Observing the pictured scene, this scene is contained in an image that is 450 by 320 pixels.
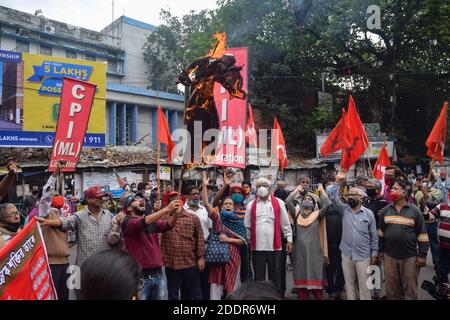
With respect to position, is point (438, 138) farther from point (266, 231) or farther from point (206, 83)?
point (206, 83)

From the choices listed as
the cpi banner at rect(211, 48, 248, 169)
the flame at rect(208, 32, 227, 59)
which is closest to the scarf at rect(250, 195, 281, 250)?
the cpi banner at rect(211, 48, 248, 169)

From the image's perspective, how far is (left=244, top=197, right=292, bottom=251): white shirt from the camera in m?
5.34

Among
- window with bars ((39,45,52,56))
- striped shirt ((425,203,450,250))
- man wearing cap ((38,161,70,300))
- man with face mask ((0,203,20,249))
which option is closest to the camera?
man with face mask ((0,203,20,249))

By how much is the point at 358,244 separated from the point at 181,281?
2.25 metres

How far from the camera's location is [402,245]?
465 centimetres

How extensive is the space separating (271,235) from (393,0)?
16.9 m

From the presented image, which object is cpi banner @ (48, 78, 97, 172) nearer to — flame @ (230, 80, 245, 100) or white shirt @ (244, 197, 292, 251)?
flame @ (230, 80, 245, 100)

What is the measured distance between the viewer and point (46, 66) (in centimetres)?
1641

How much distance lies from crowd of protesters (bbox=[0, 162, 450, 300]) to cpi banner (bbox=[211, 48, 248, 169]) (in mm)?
463

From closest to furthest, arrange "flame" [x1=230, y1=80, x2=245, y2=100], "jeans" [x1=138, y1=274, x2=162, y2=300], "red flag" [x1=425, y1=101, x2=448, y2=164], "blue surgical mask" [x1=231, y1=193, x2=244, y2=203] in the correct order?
"jeans" [x1=138, y1=274, x2=162, y2=300], "flame" [x1=230, y1=80, x2=245, y2=100], "blue surgical mask" [x1=231, y1=193, x2=244, y2=203], "red flag" [x1=425, y1=101, x2=448, y2=164]

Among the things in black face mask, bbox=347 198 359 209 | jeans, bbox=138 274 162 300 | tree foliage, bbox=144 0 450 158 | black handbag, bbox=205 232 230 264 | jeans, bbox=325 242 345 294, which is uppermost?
tree foliage, bbox=144 0 450 158

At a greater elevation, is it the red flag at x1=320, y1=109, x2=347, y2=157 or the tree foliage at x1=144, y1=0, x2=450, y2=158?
the tree foliage at x1=144, y1=0, x2=450, y2=158

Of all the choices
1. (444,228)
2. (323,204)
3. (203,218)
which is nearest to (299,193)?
(323,204)

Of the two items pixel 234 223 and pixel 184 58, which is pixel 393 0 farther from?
pixel 234 223
